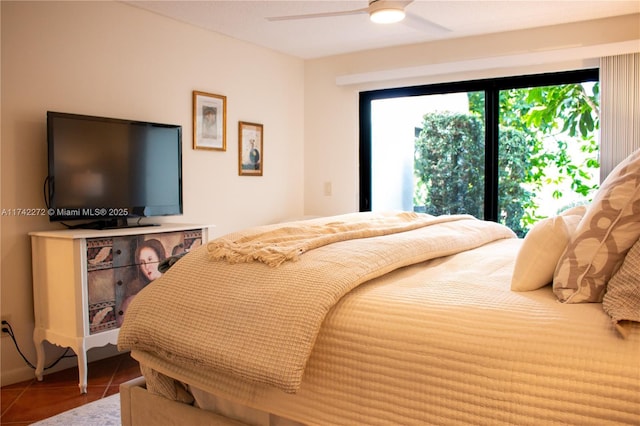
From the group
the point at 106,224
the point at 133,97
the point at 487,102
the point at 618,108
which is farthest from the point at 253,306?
the point at 487,102

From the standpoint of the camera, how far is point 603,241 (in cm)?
127

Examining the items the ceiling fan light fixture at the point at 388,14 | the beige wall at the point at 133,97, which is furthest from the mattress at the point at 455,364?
the beige wall at the point at 133,97

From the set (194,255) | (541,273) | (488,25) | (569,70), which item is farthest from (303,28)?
(541,273)

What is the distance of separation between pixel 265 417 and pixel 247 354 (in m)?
0.30

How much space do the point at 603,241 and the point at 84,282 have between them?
250cm

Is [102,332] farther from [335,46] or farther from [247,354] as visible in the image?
[335,46]

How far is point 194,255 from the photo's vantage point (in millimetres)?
1746

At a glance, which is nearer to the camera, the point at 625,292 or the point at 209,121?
the point at 625,292

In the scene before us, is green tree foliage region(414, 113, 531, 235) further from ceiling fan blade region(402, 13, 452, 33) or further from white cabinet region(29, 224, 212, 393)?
white cabinet region(29, 224, 212, 393)

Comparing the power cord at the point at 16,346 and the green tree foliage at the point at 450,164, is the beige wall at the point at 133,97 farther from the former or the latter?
the green tree foliage at the point at 450,164

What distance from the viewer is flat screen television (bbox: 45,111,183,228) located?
295cm

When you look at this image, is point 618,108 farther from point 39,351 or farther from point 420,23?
point 39,351

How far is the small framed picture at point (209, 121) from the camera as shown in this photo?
13.1 ft

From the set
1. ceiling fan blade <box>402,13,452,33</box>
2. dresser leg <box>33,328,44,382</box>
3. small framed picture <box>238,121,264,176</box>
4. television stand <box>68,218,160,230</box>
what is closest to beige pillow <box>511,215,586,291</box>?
ceiling fan blade <box>402,13,452,33</box>
